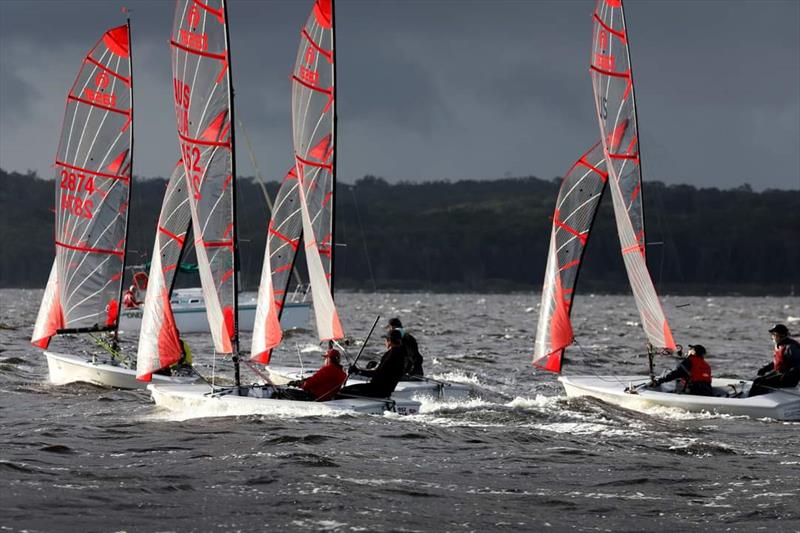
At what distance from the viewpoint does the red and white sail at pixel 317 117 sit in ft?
75.8

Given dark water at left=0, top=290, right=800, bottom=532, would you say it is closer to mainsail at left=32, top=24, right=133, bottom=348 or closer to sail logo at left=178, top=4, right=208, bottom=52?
mainsail at left=32, top=24, right=133, bottom=348

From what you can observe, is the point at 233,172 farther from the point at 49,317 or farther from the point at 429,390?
the point at 49,317

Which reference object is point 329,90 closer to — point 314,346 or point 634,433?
point 634,433

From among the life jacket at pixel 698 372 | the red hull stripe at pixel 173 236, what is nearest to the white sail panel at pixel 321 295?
the red hull stripe at pixel 173 236

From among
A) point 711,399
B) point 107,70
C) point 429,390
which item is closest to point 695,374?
point 711,399

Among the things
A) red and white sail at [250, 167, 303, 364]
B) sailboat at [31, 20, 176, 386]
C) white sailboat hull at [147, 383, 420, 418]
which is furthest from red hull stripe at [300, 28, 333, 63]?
white sailboat hull at [147, 383, 420, 418]

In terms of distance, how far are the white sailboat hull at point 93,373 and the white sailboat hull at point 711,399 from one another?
721 cm

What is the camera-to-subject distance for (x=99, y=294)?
2391 cm

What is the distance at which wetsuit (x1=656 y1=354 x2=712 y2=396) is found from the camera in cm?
1930

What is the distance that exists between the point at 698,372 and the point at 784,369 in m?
1.34

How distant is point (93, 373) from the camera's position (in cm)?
2311

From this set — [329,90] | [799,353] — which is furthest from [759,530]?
[329,90]

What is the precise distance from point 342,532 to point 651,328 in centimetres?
1145

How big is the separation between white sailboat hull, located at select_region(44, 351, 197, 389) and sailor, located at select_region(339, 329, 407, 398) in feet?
14.6
